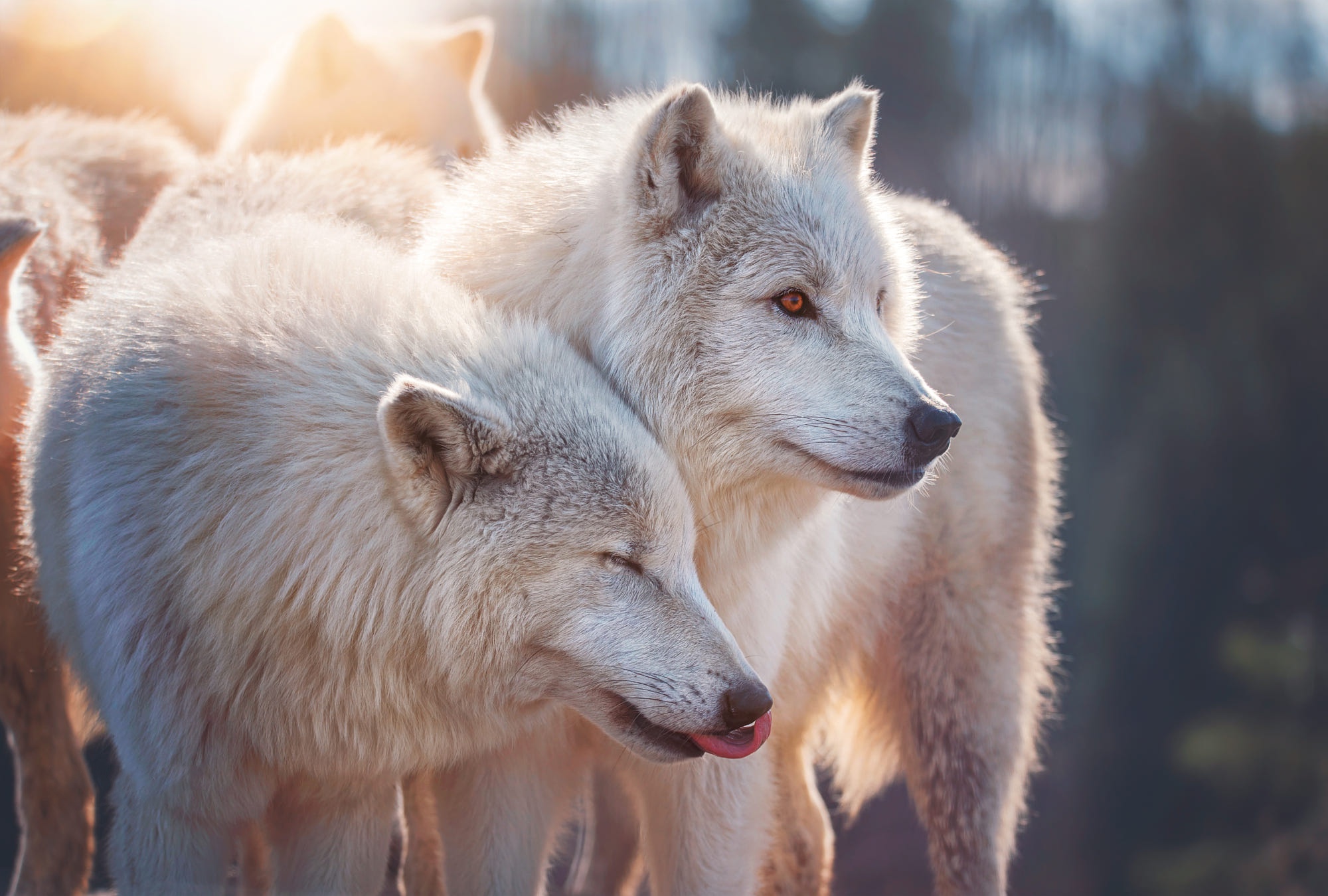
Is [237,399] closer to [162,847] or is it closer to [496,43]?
[162,847]

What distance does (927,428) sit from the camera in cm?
212

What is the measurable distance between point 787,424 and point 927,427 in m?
0.28

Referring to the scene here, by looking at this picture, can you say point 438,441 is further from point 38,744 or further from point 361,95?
point 361,95

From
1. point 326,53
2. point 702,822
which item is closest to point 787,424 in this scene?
point 702,822

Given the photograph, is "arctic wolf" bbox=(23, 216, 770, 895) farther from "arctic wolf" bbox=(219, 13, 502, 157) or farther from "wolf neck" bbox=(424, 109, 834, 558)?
"arctic wolf" bbox=(219, 13, 502, 157)

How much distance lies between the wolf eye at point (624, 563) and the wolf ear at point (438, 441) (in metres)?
0.25

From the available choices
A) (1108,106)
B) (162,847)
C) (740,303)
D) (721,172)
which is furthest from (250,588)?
(1108,106)

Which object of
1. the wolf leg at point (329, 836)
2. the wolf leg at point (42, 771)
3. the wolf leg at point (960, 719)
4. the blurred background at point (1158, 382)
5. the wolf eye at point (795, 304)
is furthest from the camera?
the blurred background at point (1158, 382)

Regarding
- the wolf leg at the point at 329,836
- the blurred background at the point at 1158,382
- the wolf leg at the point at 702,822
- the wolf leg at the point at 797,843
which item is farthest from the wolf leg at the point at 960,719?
the blurred background at the point at 1158,382

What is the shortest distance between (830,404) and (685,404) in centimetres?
30

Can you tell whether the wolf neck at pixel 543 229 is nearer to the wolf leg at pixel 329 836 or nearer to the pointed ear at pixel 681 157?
the pointed ear at pixel 681 157

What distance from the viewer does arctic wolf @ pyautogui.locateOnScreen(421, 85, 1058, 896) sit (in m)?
2.22

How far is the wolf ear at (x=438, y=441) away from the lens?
6.01 ft

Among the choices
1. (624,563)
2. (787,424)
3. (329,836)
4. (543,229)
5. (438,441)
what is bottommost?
(329,836)
